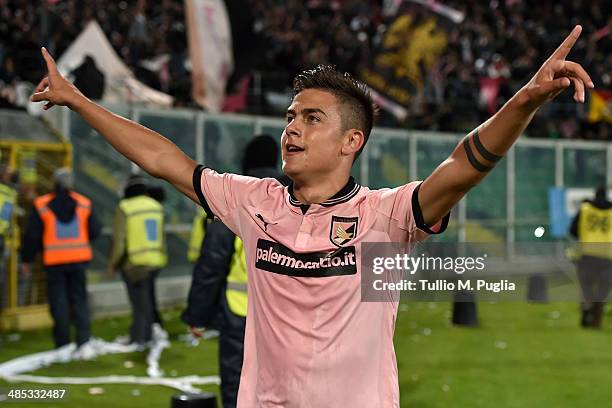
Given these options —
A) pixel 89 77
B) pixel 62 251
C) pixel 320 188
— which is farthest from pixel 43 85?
pixel 89 77

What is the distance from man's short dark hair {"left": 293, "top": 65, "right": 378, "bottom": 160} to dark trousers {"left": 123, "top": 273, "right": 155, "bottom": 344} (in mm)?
8194

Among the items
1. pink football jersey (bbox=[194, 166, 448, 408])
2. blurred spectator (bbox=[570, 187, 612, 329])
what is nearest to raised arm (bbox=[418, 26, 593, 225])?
pink football jersey (bbox=[194, 166, 448, 408])

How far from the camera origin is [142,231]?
11.3 m

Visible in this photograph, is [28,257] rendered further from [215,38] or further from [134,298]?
[215,38]

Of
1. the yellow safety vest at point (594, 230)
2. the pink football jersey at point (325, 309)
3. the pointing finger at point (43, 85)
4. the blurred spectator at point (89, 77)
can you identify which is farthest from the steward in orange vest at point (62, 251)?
the pink football jersey at point (325, 309)

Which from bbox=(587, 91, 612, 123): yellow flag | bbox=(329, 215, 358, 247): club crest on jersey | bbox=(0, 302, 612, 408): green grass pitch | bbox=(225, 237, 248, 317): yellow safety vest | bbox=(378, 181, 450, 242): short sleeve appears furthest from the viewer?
bbox=(587, 91, 612, 123): yellow flag

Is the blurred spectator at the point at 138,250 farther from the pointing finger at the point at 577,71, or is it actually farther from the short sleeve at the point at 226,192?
the pointing finger at the point at 577,71

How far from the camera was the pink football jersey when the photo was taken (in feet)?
10.5

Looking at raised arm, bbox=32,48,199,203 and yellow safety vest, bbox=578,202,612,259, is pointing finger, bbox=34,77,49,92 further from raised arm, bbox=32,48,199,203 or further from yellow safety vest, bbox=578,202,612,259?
yellow safety vest, bbox=578,202,612,259

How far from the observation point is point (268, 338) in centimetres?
330

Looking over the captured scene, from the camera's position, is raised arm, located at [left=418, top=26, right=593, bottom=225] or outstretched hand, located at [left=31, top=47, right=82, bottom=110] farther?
outstretched hand, located at [left=31, top=47, right=82, bottom=110]

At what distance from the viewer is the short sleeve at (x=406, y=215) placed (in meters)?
3.10

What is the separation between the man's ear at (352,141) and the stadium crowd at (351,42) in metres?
11.3

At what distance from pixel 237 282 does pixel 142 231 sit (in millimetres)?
5529
